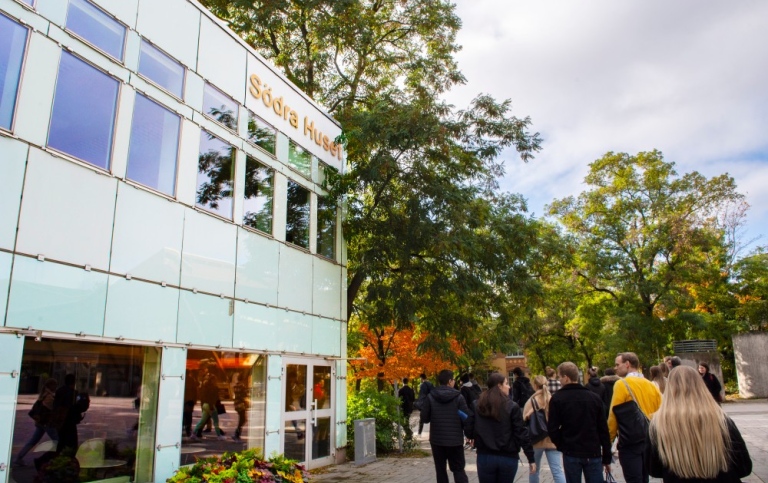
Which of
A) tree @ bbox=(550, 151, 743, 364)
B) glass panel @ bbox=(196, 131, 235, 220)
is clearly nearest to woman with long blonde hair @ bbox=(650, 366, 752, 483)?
glass panel @ bbox=(196, 131, 235, 220)

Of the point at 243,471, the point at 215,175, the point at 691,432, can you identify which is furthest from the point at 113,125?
the point at 691,432

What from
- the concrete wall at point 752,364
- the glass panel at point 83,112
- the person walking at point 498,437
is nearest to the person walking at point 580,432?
the person walking at point 498,437

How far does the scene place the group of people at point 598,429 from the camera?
3.76 metres

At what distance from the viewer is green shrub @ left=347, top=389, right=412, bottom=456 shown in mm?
14680

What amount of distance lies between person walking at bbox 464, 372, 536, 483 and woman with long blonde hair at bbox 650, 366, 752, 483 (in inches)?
109

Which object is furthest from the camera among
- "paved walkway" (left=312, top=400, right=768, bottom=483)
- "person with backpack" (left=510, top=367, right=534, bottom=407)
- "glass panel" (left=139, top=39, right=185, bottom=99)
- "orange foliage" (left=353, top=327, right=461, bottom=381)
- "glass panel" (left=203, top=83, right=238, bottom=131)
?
"orange foliage" (left=353, top=327, right=461, bottom=381)

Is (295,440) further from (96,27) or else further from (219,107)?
(96,27)

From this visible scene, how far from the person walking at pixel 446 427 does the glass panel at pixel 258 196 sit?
497 centimetres

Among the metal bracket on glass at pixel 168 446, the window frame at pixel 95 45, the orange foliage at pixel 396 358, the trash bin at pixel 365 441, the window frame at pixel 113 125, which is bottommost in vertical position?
the trash bin at pixel 365 441

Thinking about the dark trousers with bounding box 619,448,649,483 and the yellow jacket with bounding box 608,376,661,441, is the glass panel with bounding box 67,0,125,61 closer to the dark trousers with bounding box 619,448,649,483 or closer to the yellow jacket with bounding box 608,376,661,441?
the yellow jacket with bounding box 608,376,661,441

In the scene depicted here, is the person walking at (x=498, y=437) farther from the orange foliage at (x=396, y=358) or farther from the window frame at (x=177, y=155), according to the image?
the orange foliage at (x=396, y=358)

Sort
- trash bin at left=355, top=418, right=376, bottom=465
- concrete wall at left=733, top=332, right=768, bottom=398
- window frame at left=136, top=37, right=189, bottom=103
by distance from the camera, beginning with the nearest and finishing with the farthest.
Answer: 1. window frame at left=136, top=37, right=189, bottom=103
2. trash bin at left=355, top=418, right=376, bottom=465
3. concrete wall at left=733, top=332, right=768, bottom=398

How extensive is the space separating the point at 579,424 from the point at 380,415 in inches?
356

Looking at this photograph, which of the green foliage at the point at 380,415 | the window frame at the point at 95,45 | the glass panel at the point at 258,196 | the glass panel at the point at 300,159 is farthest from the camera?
the green foliage at the point at 380,415
